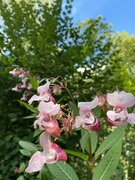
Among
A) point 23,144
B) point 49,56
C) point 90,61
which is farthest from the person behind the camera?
point 90,61

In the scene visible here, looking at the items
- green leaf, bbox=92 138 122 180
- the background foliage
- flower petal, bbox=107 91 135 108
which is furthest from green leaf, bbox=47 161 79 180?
A: the background foliage

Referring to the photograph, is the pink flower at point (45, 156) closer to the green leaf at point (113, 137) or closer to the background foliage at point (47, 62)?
the green leaf at point (113, 137)

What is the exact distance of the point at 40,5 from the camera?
397 cm

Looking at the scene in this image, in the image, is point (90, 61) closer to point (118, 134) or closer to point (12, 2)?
point (12, 2)

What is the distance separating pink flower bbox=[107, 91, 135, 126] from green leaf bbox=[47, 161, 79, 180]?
170 millimetres

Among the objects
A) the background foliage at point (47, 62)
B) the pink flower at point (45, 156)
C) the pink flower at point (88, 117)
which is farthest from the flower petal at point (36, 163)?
the background foliage at point (47, 62)

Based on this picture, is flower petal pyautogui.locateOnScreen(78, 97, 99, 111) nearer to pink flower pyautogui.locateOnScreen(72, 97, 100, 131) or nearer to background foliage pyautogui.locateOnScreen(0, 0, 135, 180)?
pink flower pyautogui.locateOnScreen(72, 97, 100, 131)

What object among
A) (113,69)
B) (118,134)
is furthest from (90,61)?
(118,134)

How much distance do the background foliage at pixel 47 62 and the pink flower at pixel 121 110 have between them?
2156mm

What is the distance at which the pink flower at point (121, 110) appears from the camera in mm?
728

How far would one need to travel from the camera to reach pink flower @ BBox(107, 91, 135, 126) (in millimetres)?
728

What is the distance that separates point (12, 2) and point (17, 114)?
1.58m

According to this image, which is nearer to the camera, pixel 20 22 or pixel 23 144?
pixel 23 144

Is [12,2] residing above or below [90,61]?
above
